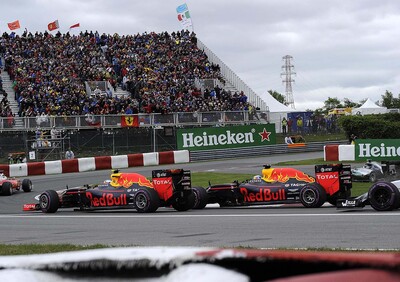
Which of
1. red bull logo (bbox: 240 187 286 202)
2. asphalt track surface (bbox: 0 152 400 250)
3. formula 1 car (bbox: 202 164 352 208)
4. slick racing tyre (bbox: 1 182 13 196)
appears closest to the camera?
asphalt track surface (bbox: 0 152 400 250)

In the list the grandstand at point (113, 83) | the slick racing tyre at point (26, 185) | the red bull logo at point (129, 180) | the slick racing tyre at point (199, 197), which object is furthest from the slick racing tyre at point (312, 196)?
the grandstand at point (113, 83)

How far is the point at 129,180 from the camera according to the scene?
15.2 meters

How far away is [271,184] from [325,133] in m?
25.6

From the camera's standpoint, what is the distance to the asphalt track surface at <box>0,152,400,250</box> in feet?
30.4

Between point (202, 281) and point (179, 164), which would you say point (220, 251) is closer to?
point (202, 281)

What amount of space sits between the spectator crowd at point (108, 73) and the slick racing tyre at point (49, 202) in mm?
17142

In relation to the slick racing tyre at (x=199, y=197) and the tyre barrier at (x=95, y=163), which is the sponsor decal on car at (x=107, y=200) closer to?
the slick racing tyre at (x=199, y=197)

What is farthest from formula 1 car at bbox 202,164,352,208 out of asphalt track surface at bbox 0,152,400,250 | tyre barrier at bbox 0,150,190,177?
tyre barrier at bbox 0,150,190,177

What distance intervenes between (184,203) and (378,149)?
34.6 feet

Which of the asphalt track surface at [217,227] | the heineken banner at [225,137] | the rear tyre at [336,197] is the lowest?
the asphalt track surface at [217,227]

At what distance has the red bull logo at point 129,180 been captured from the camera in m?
15.1

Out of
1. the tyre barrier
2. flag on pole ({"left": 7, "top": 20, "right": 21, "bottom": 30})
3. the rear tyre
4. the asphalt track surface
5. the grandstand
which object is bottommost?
the asphalt track surface

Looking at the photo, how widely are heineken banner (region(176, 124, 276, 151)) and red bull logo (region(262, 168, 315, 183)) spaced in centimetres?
1921

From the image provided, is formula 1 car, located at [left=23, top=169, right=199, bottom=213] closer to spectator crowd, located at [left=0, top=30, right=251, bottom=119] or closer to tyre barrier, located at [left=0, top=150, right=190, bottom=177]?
tyre barrier, located at [left=0, top=150, right=190, bottom=177]
